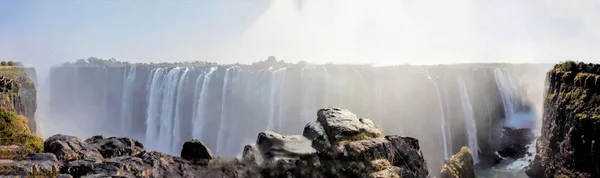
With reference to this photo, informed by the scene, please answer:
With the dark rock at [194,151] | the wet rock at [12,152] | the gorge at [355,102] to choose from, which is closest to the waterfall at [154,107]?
the gorge at [355,102]

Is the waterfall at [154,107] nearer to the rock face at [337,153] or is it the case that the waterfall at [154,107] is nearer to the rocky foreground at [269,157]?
the rocky foreground at [269,157]

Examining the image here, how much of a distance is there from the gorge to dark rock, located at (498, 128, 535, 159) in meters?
0.13

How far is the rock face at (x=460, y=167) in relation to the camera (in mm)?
23078

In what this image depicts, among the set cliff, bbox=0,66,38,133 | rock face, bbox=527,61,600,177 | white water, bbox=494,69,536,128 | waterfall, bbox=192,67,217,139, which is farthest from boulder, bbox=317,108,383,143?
white water, bbox=494,69,536,128

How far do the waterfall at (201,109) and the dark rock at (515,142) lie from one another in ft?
81.7

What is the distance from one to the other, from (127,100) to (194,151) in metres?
37.3

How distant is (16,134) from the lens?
27.8 ft

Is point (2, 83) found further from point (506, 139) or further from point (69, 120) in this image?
point (69, 120)

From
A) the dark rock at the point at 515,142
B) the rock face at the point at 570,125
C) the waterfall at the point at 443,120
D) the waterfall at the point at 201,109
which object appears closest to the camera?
the rock face at the point at 570,125

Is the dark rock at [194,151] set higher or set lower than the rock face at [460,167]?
higher

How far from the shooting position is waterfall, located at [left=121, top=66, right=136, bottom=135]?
1670 inches

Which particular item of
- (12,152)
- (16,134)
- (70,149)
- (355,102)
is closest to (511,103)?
(355,102)

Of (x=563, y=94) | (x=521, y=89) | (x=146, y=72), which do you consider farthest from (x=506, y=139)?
(x=146, y=72)

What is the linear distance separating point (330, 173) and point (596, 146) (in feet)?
56.2
